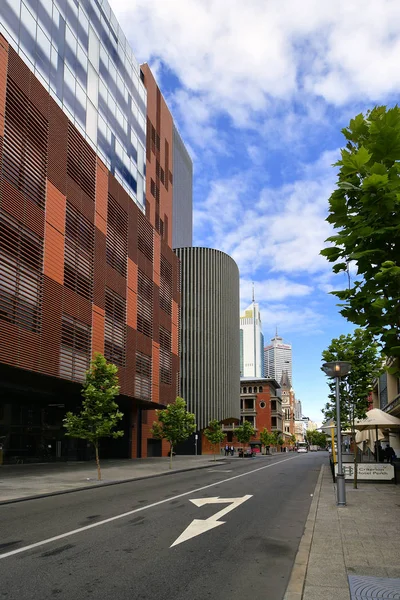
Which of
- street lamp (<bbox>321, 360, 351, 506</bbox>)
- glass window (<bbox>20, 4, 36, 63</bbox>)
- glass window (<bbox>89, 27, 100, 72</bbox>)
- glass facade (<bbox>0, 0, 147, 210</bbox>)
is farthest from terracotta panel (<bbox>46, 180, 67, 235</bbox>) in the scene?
street lamp (<bbox>321, 360, 351, 506</bbox>)

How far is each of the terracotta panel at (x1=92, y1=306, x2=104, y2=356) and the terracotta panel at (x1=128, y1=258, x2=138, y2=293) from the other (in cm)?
614

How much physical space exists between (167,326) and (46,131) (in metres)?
25.1

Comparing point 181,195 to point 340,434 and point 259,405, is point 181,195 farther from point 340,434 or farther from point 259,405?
point 340,434

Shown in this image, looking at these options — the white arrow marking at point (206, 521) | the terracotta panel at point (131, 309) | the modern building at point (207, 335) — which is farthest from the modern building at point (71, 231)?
the modern building at point (207, 335)

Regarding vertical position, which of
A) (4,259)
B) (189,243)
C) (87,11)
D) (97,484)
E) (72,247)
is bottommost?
(97,484)

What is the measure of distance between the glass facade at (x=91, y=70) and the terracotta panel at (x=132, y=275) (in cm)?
622

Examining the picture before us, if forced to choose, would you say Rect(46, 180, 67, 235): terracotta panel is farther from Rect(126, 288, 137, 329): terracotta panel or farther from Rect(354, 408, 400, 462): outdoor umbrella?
Rect(354, 408, 400, 462): outdoor umbrella

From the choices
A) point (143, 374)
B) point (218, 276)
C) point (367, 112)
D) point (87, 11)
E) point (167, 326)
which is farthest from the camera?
point (218, 276)

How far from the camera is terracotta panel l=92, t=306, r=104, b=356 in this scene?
33.2 metres

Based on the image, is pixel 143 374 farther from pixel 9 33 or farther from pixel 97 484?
pixel 9 33

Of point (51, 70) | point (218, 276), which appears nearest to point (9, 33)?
point (51, 70)

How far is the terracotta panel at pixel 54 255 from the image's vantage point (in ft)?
91.1

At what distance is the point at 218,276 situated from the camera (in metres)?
82.8

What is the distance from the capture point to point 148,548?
882 cm
